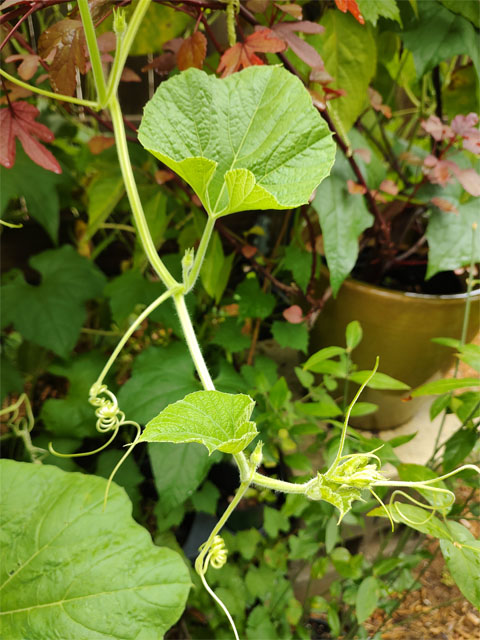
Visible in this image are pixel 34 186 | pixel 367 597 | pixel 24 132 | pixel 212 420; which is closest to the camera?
pixel 212 420

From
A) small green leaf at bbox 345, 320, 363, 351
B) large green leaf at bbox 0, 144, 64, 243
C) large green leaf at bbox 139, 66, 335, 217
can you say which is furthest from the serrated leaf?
large green leaf at bbox 0, 144, 64, 243

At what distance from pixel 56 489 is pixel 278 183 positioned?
39 centimetres

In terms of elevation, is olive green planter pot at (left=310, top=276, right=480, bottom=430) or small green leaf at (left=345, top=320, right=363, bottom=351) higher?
small green leaf at (left=345, top=320, right=363, bottom=351)

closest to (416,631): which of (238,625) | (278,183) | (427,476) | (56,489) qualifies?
(238,625)

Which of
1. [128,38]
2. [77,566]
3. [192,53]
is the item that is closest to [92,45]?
[128,38]

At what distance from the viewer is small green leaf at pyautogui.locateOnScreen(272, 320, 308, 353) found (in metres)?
0.69

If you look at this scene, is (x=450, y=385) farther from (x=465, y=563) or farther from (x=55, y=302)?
(x=55, y=302)

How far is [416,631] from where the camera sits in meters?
0.69

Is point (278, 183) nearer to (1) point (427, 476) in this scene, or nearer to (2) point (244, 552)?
(1) point (427, 476)

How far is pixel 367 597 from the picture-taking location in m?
0.59

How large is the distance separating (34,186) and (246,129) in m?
0.53

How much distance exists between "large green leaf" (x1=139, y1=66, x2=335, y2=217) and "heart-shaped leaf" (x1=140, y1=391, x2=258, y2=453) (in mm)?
136

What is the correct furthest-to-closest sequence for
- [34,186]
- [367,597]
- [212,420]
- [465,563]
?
[34,186] → [367,597] → [465,563] → [212,420]

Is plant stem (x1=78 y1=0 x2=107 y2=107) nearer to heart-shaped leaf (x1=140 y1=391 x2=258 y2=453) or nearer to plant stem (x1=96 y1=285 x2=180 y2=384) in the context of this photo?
plant stem (x1=96 y1=285 x2=180 y2=384)
